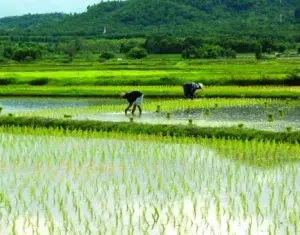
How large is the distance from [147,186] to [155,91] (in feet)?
38.7

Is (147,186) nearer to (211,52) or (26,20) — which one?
(211,52)

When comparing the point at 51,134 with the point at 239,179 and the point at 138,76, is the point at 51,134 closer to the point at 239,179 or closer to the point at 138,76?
the point at 239,179

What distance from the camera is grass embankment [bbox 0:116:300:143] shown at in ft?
34.0

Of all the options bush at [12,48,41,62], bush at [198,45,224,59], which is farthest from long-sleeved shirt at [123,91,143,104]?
bush at [12,48,41,62]

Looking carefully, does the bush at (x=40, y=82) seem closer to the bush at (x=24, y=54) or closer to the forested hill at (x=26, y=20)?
the bush at (x=24, y=54)

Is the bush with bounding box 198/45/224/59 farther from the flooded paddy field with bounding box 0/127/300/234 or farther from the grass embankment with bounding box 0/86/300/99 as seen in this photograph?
the flooded paddy field with bounding box 0/127/300/234

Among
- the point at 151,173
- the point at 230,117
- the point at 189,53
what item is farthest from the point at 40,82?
the point at 189,53

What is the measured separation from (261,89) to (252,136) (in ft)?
28.7

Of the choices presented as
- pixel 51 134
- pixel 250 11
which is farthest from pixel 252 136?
pixel 250 11

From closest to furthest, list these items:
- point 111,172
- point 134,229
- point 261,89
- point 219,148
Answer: point 134,229 → point 111,172 → point 219,148 → point 261,89

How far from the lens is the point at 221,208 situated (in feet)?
21.2

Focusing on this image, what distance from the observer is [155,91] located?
19.1 metres

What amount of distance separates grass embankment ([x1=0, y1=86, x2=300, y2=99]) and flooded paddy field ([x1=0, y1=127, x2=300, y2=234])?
770 centimetres

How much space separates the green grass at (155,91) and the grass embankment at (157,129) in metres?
6.72
